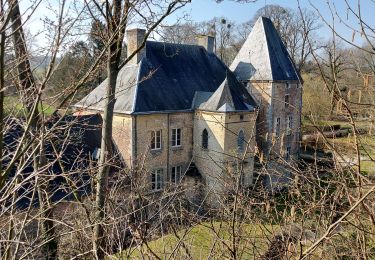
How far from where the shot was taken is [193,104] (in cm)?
2048

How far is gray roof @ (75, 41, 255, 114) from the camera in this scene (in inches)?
726

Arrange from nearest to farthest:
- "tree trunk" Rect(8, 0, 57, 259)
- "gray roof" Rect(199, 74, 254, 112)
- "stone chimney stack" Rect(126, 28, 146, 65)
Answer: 1. "tree trunk" Rect(8, 0, 57, 259)
2. "gray roof" Rect(199, 74, 254, 112)
3. "stone chimney stack" Rect(126, 28, 146, 65)

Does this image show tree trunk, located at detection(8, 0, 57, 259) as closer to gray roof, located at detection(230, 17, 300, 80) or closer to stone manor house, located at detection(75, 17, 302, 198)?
stone manor house, located at detection(75, 17, 302, 198)

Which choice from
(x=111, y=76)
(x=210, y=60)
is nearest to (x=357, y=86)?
(x=111, y=76)

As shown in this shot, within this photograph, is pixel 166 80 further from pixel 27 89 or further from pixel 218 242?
pixel 27 89

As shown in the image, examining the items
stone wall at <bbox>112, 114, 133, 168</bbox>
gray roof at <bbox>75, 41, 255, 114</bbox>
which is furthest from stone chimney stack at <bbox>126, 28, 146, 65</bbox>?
stone wall at <bbox>112, 114, 133, 168</bbox>

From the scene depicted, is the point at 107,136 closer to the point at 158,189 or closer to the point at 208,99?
the point at 158,189

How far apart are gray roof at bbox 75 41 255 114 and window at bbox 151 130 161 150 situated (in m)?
1.24

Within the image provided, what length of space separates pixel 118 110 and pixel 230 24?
93.9 ft

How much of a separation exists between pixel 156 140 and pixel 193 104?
3104mm

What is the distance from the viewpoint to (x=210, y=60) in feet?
77.0

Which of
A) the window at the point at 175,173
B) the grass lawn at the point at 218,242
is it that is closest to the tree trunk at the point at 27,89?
the grass lawn at the point at 218,242

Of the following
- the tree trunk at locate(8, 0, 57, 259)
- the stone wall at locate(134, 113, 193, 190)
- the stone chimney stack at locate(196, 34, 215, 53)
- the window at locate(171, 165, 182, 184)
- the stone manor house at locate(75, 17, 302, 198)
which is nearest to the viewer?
the tree trunk at locate(8, 0, 57, 259)

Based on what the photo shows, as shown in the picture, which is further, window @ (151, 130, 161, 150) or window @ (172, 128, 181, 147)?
window @ (172, 128, 181, 147)
